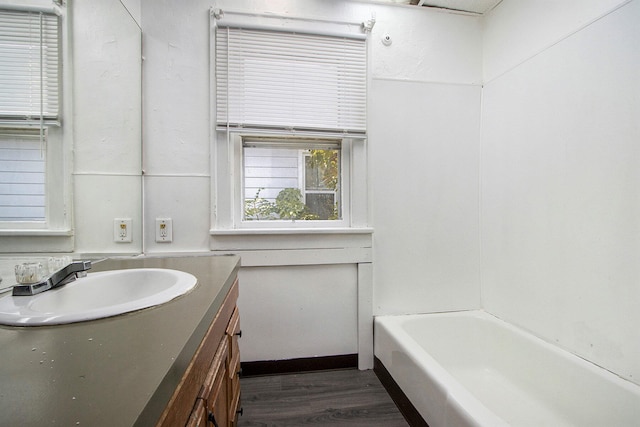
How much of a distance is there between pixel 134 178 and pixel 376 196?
1.43 m

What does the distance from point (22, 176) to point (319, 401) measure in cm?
157

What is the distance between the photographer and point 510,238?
1645 mm

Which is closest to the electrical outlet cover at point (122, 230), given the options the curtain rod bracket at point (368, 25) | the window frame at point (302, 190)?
the window frame at point (302, 190)

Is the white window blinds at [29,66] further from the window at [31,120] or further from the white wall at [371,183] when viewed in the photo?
the white wall at [371,183]

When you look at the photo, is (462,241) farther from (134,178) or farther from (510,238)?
(134,178)

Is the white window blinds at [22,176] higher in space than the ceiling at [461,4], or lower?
lower

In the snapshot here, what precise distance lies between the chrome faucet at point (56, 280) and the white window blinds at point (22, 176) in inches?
8.7

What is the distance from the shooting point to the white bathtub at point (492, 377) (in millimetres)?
1031

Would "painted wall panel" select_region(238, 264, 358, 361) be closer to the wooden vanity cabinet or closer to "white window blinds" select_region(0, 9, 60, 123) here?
the wooden vanity cabinet

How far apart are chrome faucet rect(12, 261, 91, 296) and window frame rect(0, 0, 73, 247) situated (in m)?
0.20

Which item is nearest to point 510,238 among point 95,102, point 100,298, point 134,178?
point 100,298

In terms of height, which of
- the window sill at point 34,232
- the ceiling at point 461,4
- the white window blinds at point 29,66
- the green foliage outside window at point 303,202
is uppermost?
the ceiling at point 461,4

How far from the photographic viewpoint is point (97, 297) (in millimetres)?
884

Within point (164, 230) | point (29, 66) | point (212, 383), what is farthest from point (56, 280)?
point (164, 230)
